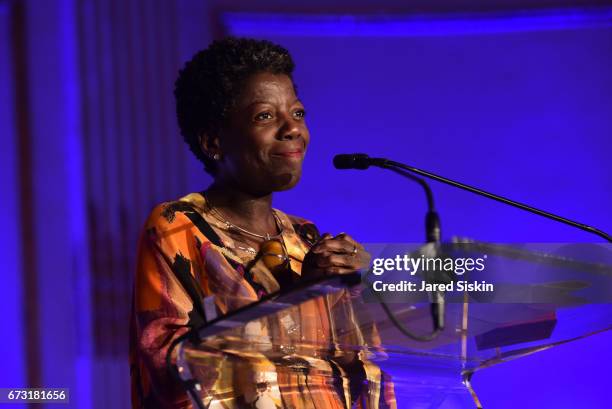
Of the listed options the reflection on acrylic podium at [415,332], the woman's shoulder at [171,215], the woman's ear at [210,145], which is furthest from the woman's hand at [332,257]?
the woman's ear at [210,145]

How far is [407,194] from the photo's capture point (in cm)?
349

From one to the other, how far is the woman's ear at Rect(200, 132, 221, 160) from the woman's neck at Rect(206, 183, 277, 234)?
7 centimetres

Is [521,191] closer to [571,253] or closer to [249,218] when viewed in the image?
[249,218]

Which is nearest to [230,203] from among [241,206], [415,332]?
[241,206]

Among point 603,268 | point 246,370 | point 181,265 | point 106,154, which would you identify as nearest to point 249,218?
point 181,265

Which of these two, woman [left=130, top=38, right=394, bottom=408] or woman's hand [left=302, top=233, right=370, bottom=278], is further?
woman [left=130, top=38, right=394, bottom=408]

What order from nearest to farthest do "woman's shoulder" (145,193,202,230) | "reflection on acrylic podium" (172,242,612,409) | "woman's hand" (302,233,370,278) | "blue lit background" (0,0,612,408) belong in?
1. "reflection on acrylic podium" (172,242,612,409)
2. "woman's hand" (302,233,370,278)
3. "woman's shoulder" (145,193,202,230)
4. "blue lit background" (0,0,612,408)

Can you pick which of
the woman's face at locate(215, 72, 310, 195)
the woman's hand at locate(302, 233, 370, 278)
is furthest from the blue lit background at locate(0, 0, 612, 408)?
the woman's hand at locate(302, 233, 370, 278)

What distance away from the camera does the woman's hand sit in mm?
1445

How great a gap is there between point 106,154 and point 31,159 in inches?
11.3

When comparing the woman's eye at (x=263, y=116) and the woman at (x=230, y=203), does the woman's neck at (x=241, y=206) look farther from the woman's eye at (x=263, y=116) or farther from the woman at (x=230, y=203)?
the woman's eye at (x=263, y=116)

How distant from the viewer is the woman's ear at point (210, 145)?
1.97 meters

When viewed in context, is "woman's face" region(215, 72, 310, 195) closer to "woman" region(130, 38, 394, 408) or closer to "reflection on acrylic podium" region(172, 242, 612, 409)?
"woman" region(130, 38, 394, 408)

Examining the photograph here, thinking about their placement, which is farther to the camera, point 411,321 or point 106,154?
point 106,154
